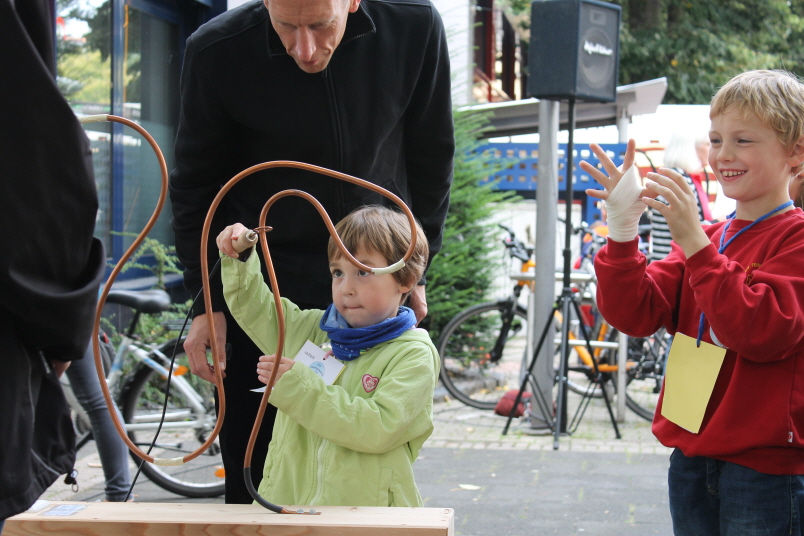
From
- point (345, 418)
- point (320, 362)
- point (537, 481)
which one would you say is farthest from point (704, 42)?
point (345, 418)

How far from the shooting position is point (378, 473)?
86.9 inches

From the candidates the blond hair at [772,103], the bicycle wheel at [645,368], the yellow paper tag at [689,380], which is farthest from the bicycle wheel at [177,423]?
the bicycle wheel at [645,368]

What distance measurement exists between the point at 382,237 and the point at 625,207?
0.58 meters

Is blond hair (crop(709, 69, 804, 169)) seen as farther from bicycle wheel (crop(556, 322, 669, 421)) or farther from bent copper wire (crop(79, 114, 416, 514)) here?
bicycle wheel (crop(556, 322, 669, 421))

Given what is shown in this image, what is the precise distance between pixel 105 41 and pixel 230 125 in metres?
5.16

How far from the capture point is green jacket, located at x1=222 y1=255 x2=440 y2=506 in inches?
83.0

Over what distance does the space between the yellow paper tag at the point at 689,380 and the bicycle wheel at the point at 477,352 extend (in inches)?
195

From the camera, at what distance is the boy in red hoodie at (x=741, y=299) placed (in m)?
2.05

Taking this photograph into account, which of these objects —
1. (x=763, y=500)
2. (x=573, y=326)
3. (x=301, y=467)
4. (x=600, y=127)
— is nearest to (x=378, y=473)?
(x=301, y=467)

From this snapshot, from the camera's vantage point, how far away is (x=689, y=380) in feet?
7.37

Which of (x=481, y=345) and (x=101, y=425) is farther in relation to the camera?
(x=481, y=345)

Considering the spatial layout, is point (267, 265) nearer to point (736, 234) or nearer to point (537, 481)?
point (736, 234)

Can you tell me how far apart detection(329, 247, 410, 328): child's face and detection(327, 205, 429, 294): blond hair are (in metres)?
0.02

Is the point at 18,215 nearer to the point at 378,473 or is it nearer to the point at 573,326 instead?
the point at 378,473
